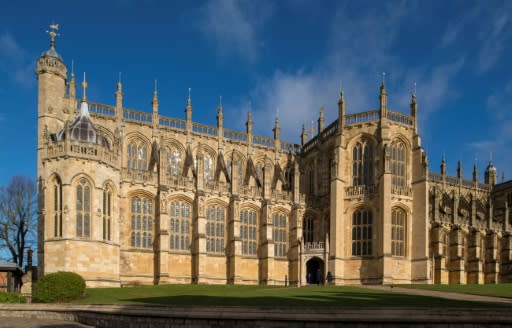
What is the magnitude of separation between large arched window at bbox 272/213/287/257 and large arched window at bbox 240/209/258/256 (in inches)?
→ 81.0

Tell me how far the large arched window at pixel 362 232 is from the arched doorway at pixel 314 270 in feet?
12.4

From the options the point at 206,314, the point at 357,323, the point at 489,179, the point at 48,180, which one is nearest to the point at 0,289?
the point at 48,180

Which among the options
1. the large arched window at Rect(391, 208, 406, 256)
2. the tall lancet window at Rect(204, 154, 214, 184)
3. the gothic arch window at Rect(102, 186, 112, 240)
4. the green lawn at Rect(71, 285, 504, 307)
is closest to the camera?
the green lawn at Rect(71, 285, 504, 307)

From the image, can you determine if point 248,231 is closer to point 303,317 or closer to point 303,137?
point 303,137

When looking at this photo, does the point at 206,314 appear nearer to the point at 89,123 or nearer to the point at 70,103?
the point at 89,123

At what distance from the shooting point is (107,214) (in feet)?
126

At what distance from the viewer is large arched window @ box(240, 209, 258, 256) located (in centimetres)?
4853

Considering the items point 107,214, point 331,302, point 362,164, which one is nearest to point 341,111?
point 362,164

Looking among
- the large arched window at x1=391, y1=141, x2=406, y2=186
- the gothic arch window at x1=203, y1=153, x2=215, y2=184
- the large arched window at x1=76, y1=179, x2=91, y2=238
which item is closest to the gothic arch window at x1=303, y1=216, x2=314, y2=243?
the large arched window at x1=391, y1=141, x2=406, y2=186

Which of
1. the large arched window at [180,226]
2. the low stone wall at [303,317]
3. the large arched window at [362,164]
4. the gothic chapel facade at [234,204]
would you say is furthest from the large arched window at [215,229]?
the low stone wall at [303,317]

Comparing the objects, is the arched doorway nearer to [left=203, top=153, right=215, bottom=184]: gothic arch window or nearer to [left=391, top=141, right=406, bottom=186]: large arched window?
[left=391, top=141, right=406, bottom=186]: large arched window

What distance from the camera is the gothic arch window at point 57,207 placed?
3572cm

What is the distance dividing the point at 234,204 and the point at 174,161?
Answer: 27.0 feet

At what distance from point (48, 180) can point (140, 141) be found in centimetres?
1355
